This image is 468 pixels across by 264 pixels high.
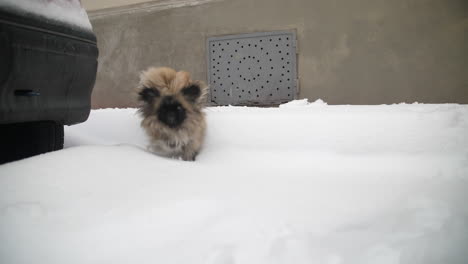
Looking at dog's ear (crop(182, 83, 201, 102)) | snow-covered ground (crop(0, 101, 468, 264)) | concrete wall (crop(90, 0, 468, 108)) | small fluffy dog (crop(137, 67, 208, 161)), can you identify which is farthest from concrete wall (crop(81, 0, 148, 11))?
snow-covered ground (crop(0, 101, 468, 264))

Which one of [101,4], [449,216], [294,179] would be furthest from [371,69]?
[101,4]

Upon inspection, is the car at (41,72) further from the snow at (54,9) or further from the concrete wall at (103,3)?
the concrete wall at (103,3)

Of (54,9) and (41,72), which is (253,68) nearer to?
(54,9)

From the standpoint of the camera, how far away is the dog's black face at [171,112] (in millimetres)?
2299

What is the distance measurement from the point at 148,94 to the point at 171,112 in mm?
278

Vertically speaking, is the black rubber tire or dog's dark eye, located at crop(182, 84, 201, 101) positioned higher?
dog's dark eye, located at crop(182, 84, 201, 101)

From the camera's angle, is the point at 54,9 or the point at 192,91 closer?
the point at 54,9

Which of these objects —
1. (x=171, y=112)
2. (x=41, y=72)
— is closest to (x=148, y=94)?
(x=171, y=112)

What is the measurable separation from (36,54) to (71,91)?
37 cm

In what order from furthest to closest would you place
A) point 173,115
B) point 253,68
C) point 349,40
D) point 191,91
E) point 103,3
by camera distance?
point 103,3
point 253,68
point 349,40
point 191,91
point 173,115

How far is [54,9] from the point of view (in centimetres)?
173

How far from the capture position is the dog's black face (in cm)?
230

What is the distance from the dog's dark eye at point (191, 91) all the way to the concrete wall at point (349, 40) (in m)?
2.16

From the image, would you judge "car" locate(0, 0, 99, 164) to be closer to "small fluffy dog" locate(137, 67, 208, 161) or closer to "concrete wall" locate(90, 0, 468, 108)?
"small fluffy dog" locate(137, 67, 208, 161)
